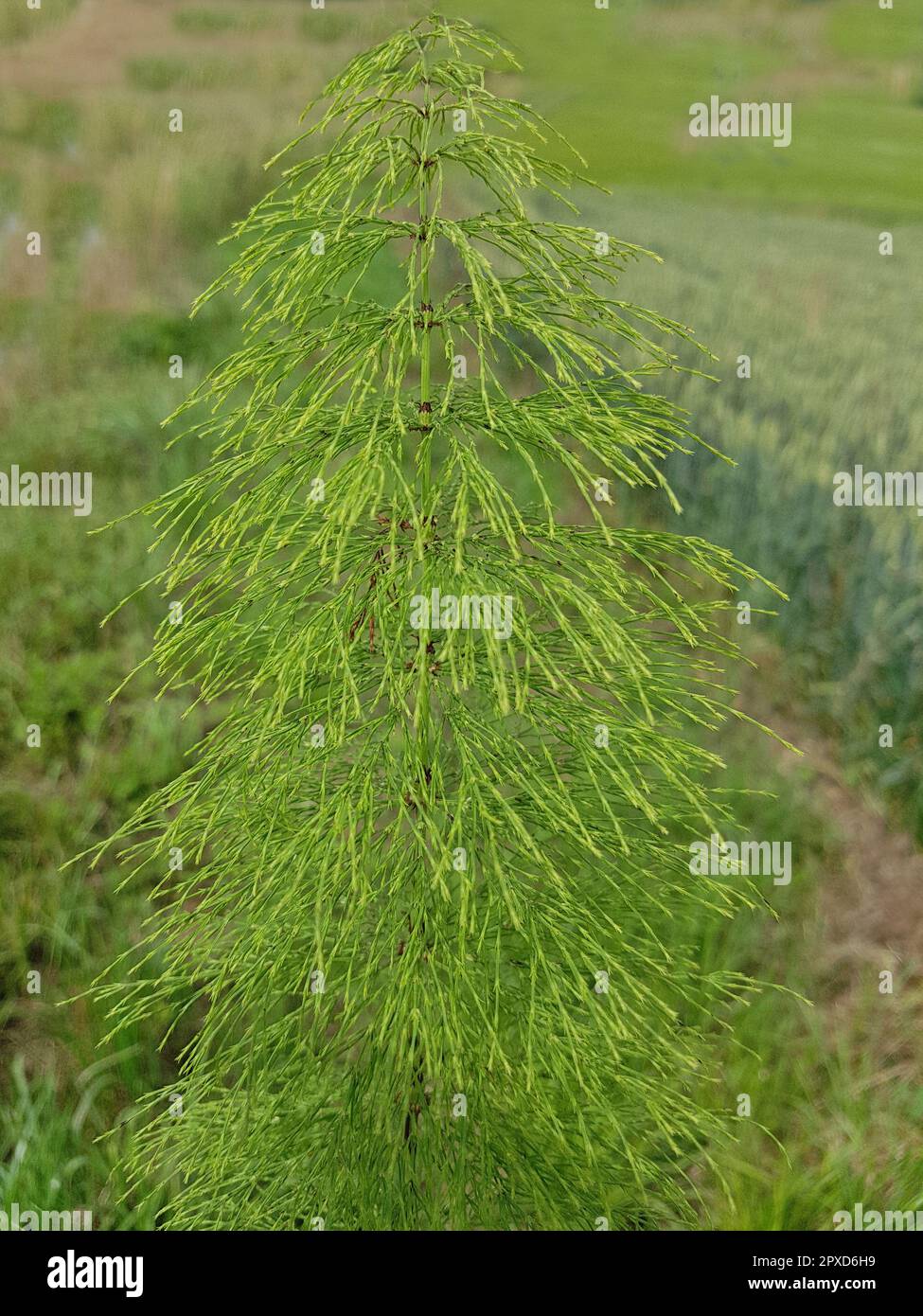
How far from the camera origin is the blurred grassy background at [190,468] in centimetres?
348

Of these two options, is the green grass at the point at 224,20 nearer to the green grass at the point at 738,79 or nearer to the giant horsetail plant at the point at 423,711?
the green grass at the point at 738,79

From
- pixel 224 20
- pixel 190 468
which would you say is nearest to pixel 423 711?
pixel 190 468

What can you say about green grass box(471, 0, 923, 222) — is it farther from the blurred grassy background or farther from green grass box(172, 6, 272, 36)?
green grass box(172, 6, 272, 36)

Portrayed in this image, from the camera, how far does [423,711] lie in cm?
199

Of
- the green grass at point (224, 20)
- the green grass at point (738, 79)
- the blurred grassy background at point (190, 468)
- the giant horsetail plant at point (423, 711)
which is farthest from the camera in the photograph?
the green grass at point (738, 79)

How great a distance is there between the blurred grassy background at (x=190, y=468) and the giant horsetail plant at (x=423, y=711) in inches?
19.5

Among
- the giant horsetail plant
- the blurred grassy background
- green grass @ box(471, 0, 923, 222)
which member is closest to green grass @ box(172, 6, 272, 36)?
the blurred grassy background

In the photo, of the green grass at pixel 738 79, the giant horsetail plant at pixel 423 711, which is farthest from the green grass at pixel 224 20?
the giant horsetail plant at pixel 423 711

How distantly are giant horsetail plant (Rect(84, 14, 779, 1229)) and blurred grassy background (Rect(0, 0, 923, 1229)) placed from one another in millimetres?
495

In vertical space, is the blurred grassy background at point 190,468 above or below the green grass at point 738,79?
below

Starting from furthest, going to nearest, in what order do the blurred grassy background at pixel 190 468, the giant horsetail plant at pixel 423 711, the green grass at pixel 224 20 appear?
the green grass at pixel 224 20, the blurred grassy background at pixel 190 468, the giant horsetail plant at pixel 423 711

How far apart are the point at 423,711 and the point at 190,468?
4.87 m

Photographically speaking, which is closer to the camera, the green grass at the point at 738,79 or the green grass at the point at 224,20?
the green grass at the point at 224,20
